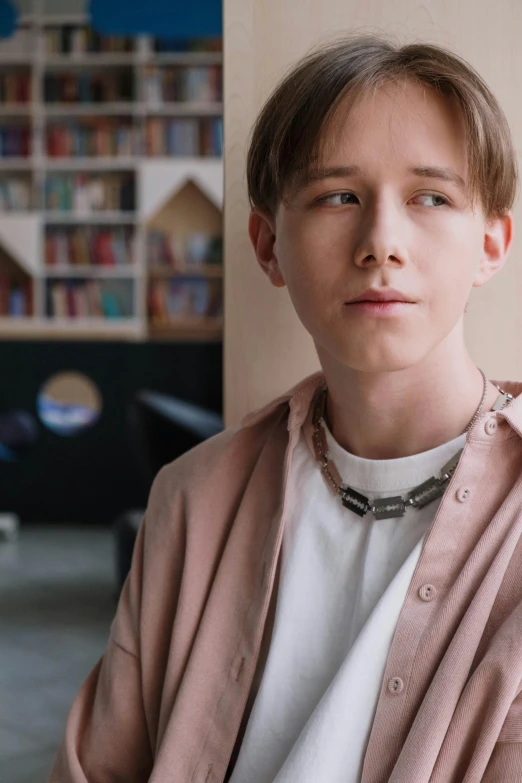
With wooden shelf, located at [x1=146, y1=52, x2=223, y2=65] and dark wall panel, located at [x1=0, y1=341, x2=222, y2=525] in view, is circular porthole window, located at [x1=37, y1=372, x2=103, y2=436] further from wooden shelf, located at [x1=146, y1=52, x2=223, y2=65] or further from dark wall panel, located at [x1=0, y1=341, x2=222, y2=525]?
wooden shelf, located at [x1=146, y1=52, x2=223, y2=65]

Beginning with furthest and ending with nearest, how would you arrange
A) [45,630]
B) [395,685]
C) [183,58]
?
[183,58], [45,630], [395,685]

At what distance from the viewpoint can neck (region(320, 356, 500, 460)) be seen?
1.04 m

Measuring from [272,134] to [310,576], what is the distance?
50 centimetres

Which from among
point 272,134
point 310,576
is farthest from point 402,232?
point 310,576

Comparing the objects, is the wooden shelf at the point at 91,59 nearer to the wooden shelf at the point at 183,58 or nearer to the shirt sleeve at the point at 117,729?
the wooden shelf at the point at 183,58

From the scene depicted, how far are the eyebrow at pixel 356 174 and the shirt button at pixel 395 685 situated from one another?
499mm

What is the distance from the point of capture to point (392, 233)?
950mm

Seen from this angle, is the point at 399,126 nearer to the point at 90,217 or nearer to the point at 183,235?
the point at 90,217

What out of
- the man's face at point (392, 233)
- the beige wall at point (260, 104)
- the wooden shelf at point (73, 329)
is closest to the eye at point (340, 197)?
the man's face at point (392, 233)

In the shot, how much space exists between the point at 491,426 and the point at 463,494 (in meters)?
0.08

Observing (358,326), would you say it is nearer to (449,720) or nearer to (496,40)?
(449,720)

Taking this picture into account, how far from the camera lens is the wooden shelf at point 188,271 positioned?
312 inches

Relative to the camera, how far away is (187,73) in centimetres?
771

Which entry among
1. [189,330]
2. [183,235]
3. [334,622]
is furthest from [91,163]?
[334,622]
